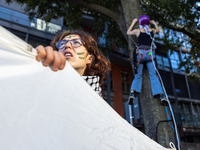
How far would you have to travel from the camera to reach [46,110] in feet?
2.57

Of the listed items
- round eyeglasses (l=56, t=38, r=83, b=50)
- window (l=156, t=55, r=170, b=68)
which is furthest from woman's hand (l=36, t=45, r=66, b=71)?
window (l=156, t=55, r=170, b=68)

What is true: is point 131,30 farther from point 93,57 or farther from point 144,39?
point 93,57

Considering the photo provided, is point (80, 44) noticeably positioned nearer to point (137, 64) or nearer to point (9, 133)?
point (9, 133)

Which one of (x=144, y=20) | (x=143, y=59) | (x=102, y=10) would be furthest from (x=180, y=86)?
(x=143, y=59)

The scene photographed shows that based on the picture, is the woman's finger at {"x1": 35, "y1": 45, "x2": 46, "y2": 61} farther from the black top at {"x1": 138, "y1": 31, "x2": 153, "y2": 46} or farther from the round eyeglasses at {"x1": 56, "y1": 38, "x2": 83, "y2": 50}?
the black top at {"x1": 138, "y1": 31, "x2": 153, "y2": 46}

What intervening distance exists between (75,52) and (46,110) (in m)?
0.97

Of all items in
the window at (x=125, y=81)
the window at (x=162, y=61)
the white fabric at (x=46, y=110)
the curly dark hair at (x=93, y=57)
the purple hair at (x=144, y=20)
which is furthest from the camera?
the window at (x=162, y=61)

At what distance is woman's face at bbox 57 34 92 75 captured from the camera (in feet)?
5.35

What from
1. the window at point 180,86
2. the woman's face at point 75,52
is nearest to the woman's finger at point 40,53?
the woman's face at point 75,52

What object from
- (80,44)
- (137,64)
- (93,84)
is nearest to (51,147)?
(93,84)

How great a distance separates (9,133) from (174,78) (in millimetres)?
19513

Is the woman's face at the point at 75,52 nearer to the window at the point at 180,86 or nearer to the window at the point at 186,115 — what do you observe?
the window at the point at 186,115

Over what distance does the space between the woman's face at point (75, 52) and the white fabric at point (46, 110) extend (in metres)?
0.64

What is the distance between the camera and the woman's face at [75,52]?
163 cm
